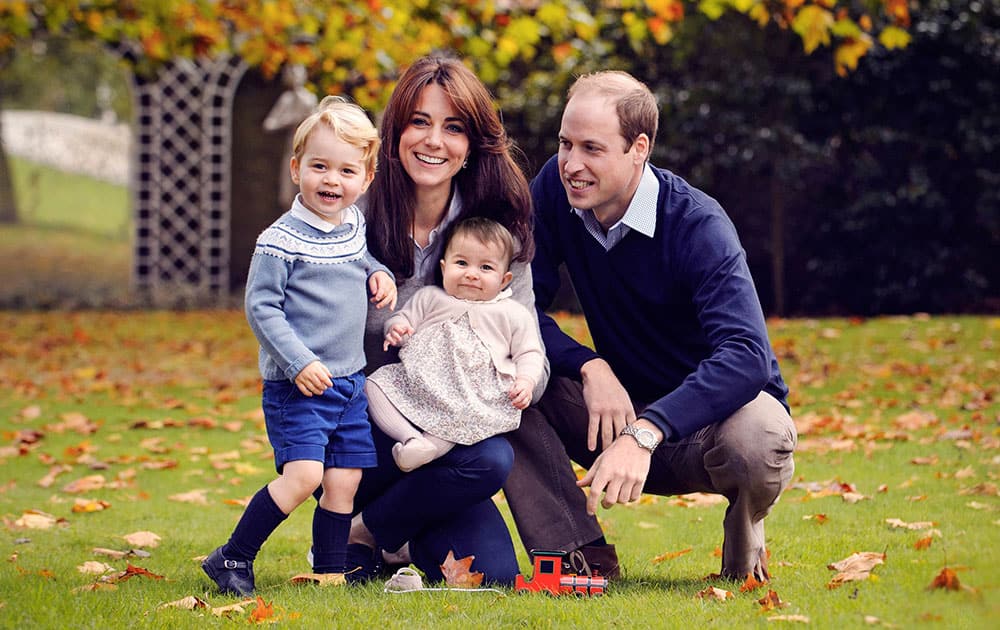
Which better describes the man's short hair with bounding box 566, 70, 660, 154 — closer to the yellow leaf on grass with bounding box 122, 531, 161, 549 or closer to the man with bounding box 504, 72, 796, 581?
the man with bounding box 504, 72, 796, 581

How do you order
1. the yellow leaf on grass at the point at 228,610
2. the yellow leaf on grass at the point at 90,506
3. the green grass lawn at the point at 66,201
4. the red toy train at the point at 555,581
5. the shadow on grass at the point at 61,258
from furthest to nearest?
the green grass lawn at the point at 66,201 < the shadow on grass at the point at 61,258 < the yellow leaf on grass at the point at 90,506 < the red toy train at the point at 555,581 < the yellow leaf on grass at the point at 228,610

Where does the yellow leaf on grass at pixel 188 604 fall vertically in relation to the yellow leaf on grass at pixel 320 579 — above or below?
above

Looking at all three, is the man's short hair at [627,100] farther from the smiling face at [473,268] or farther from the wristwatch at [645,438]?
the wristwatch at [645,438]

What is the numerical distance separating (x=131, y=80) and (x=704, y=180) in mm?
7343

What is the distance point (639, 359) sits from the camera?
12.4 ft

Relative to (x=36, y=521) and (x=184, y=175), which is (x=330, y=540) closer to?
(x=36, y=521)

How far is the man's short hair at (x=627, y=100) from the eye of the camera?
356cm

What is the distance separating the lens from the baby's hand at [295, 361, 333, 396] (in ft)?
10.8

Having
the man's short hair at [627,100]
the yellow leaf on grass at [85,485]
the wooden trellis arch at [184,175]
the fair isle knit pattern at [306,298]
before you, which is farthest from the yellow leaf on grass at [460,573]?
the wooden trellis arch at [184,175]

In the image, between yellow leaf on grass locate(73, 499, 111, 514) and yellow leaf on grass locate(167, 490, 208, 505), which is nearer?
yellow leaf on grass locate(73, 499, 111, 514)

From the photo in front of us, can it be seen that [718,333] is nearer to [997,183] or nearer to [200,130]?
[997,183]

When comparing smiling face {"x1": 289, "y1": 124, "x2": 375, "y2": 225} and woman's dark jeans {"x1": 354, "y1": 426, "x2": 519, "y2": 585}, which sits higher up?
smiling face {"x1": 289, "y1": 124, "x2": 375, "y2": 225}

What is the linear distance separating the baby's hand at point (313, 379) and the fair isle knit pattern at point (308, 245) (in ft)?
1.08

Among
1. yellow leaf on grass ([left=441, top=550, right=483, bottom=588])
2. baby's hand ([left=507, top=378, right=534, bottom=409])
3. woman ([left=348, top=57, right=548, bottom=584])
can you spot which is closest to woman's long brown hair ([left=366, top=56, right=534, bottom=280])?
woman ([left=348, top=57, right=548, bottom=584])
